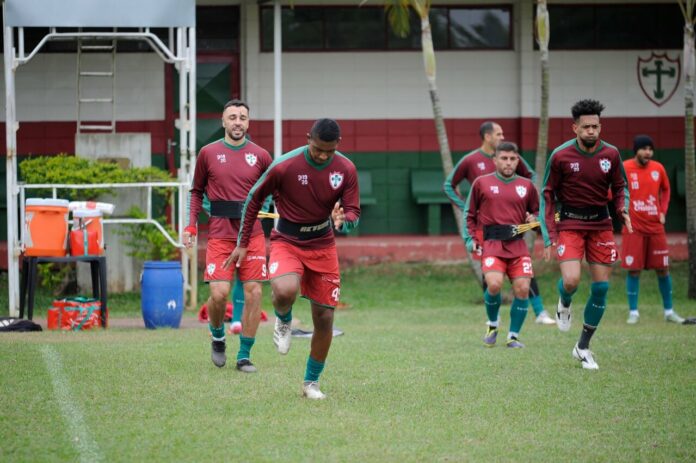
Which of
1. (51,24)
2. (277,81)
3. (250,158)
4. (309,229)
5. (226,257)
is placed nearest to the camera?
(309,229)

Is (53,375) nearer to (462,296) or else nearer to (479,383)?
(479,383)

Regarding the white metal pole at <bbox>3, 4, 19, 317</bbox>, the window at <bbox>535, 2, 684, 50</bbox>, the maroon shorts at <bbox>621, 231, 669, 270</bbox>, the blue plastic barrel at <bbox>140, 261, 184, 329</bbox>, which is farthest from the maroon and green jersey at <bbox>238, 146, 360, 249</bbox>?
the window at <bbox>535, 2, 684, 50</bbox>

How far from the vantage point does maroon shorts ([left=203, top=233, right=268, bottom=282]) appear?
10.9 meters

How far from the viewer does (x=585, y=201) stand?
11.2 meters

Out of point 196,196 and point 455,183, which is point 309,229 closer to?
point 196,196

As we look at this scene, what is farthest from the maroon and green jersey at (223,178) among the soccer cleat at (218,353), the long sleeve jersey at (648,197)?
the long sleeve jersey at (648,197)

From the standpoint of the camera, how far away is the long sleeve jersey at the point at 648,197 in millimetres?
15961

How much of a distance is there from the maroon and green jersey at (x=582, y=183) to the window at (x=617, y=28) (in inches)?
423

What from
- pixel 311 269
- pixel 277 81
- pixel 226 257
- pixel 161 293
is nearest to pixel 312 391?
pixel 311 269

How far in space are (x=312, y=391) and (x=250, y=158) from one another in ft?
9.83

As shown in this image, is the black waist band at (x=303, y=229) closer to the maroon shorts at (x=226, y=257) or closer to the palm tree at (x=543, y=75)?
the maroon shorts at (x=226, y=257)

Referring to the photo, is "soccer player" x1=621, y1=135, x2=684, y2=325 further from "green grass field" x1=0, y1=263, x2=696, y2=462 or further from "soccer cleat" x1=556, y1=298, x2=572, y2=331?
"soccer cleat" x1=556, y1=298, x2=572, y2=331

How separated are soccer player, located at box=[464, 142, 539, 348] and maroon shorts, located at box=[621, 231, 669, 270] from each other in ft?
10.8

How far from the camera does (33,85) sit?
68.0ft
